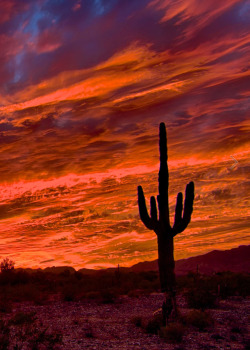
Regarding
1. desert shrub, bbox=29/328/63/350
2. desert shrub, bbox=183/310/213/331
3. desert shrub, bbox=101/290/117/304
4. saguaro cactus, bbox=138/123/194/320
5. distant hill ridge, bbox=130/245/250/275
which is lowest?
distant hill ridge, bbox=130/245/250/275

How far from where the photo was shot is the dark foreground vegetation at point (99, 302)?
47.8 ft

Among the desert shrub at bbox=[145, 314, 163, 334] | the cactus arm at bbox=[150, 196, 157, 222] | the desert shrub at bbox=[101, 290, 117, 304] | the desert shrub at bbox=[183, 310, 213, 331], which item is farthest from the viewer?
the desert shrub at bbox=[101, 290, 117, 304]

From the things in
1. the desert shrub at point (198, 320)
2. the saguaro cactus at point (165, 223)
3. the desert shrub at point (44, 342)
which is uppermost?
the saguaro cactus at point (165, 223)

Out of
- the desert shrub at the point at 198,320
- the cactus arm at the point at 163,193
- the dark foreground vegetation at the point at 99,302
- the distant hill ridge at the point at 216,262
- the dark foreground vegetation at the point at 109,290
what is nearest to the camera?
the dark foreground vegetation at the point at 99,302

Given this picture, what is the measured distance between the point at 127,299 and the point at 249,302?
937cm

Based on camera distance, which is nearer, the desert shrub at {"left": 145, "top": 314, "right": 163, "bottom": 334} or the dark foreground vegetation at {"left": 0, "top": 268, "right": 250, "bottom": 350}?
the dark foreground vegetation at {"left": 0, "top": 268, "right": 250, "bottom": 350}

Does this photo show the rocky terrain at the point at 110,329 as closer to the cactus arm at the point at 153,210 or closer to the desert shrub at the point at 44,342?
the desert shrub at the point at 44,342

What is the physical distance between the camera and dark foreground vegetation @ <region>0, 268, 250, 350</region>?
14555 mm

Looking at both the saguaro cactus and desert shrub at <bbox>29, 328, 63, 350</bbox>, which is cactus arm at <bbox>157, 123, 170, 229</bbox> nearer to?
the saguaro cactus

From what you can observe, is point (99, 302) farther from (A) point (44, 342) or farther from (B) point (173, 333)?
(A) point (44, 342)

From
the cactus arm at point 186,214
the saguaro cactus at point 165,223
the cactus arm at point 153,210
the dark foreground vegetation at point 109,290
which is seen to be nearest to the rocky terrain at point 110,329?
the dark foreground vegetation at point 109,290

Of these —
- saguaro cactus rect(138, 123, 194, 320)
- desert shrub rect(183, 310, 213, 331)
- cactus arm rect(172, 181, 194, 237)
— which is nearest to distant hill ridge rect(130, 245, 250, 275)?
saguaro cactus rect(138, 123, 194, 320)

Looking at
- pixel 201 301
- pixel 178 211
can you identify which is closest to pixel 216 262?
pixel 201 301

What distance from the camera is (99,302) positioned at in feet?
96.5
